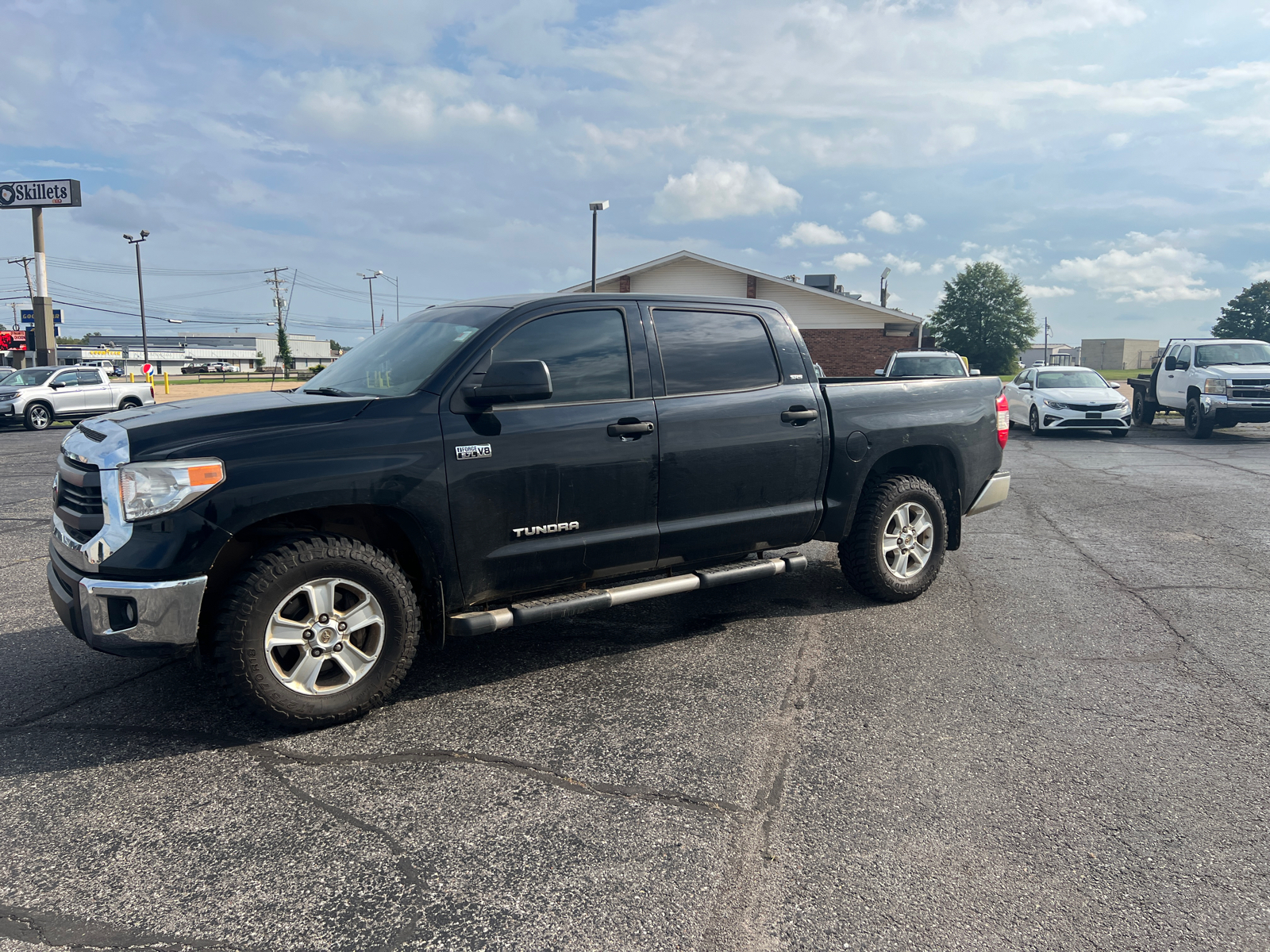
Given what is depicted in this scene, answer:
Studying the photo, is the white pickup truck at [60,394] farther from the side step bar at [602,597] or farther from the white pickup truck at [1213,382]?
the white pickup truck at [1213,382]

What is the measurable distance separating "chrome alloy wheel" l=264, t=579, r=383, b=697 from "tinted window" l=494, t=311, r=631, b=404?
4.36ft

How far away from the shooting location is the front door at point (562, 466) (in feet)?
13.1

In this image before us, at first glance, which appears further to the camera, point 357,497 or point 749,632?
point 749,632

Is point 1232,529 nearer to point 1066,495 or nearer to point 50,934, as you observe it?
point 1066,495

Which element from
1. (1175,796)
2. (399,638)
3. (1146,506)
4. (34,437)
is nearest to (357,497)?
(399,638)

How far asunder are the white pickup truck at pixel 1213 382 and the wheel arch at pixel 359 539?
60.5 ft

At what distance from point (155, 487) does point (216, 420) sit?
374 mm

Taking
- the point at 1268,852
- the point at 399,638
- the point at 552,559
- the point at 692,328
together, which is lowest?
the point at 1268,852

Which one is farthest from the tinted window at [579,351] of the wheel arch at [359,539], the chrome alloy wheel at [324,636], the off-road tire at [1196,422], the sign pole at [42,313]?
the sign pole at [42,313]

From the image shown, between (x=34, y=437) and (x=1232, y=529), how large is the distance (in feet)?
73.5

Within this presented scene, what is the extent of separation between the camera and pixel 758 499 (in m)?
4.95

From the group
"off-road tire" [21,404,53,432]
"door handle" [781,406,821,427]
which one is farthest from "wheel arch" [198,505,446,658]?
"off-road tire" [21,404,53,432]

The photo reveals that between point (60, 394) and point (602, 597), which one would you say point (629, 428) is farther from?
point (60, 394)

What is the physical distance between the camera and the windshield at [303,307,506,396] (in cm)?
425
